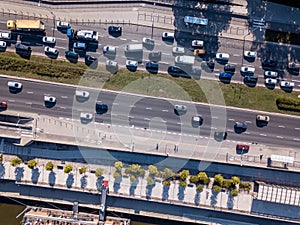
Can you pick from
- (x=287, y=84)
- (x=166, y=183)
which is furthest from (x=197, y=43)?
(x=166, y=183)

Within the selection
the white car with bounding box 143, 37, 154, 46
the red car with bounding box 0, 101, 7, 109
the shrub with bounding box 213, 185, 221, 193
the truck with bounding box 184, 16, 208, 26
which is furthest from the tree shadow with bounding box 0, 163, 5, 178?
the truck with bounding box 184, 16, 208, 26

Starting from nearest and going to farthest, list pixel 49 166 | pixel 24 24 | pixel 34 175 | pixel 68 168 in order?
1. pixel 24 24
2. pixel 68 168
3. pixel 49 166
4. pixel 34 175

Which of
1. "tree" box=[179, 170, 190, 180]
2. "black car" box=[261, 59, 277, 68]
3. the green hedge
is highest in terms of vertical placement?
"black car" box=[261, 59, 277, 68]

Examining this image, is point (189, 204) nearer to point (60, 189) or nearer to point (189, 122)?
point (189, 122)

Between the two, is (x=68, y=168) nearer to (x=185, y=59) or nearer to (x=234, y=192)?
(x=185, y=59)

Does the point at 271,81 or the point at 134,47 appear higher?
the point at 134,47

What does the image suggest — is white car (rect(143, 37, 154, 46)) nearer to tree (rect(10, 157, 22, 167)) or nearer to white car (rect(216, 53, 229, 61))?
white car (rect(216, 53, 229, 61))

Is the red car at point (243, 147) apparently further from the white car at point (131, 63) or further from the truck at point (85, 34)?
the truck at point (85, 34)
